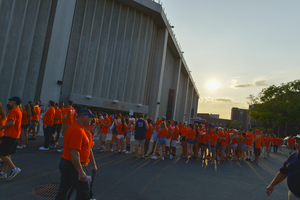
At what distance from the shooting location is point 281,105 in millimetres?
42219

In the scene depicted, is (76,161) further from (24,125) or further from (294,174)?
(24,125)

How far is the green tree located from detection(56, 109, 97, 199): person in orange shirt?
46207 millimetres

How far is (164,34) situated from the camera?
36312 millimetres

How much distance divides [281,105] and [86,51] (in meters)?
39.6

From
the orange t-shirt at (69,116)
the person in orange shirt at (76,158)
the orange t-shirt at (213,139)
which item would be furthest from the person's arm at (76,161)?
the orange t-shirt at (213,139)

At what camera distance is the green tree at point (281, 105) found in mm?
41188

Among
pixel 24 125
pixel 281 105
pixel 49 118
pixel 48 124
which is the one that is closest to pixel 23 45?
pixel 24 125

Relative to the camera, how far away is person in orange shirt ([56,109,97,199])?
104 inches

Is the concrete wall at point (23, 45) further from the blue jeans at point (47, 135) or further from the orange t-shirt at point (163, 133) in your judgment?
the orange t-shirt at point (163, 133)

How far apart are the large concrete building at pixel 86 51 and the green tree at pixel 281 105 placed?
23617 mm

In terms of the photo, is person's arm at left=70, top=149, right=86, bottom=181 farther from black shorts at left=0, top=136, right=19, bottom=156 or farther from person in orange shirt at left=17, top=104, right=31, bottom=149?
person in orange shirt at left=17, top=104, right=31, bottom=149

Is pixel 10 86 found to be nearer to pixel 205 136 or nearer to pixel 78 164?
pixel 205 136

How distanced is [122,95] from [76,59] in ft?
27.5

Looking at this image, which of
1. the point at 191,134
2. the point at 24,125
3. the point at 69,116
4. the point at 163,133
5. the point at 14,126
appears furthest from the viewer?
the point at 191,134
